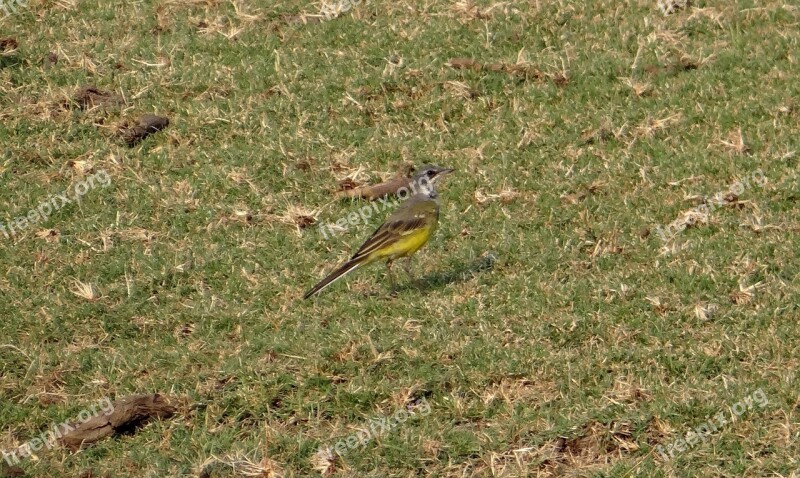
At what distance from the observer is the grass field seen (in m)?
9.73

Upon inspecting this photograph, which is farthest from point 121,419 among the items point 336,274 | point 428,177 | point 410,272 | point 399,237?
point 428,177

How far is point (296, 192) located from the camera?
1352cm

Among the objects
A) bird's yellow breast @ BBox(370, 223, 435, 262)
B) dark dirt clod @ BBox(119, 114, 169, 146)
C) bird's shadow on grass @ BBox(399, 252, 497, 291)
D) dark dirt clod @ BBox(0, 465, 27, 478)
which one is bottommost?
bird's shadow on grass @ BBox(399, 252, 497, 291)

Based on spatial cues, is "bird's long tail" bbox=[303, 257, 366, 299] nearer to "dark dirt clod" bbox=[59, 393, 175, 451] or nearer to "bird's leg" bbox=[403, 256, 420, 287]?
"bird's leg" bbox=[403, 256, 420, 287]

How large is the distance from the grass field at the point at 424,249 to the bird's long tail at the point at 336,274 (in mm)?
237

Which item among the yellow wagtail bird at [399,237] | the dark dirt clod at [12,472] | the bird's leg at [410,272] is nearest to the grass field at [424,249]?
the dark dirt clod at [12,472]

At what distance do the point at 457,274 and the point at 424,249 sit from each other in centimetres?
76

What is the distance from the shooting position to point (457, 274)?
12.0 meters

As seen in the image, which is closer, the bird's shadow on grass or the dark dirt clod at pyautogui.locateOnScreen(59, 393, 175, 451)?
the dark dirt clod at pyautogui.locateOnScreen(59, 393, 175, 451)

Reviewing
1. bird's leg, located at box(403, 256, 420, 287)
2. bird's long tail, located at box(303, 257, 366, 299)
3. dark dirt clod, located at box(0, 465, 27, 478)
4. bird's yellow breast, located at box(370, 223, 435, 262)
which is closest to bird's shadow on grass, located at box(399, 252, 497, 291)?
bird's leg, located at box(403, 256, 420, 287)

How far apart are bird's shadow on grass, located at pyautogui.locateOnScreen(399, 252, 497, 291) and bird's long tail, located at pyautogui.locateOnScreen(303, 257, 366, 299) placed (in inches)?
21.8

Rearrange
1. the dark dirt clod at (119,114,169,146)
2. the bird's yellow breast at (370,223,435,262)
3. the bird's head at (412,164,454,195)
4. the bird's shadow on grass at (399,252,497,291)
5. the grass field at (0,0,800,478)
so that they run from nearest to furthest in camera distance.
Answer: the grass field at (0,0,800,478) → the bird's yellow breast at (370,223,435,262) → the bird's shadow on grass at (399,252,497,291) → the bird's head at (412,164,454,195) → the dark dirt clod at (119,114,169,146)

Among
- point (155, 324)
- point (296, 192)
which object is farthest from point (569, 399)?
point (296, 192)

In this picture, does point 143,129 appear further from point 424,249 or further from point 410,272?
point 410,272
